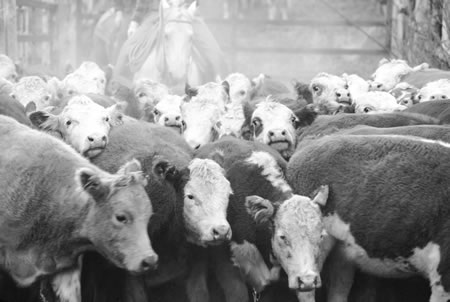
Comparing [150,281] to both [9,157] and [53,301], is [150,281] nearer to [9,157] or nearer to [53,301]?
[53,301]

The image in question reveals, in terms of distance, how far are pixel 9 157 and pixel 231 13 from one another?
52.2 feet

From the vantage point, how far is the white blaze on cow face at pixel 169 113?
920 centimetres

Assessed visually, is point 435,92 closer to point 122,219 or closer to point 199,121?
point 199,121


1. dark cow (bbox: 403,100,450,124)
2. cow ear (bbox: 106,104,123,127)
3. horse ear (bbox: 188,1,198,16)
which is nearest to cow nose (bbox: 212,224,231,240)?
cow ear (bbox: 106,104,123,127)

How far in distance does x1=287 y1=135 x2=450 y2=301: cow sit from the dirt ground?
1365 cm

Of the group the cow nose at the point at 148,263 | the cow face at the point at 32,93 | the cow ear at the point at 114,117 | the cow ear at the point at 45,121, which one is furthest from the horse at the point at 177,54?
the cow nose at the point at 148,263

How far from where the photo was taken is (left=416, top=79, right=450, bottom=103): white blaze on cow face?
10680 millimetres

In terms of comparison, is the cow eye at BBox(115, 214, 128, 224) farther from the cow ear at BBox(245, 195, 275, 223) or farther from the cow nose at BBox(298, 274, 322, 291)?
the cow nose at BBox(298, 274, 322, 291)

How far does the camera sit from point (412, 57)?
18656mm

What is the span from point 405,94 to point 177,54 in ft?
11.0

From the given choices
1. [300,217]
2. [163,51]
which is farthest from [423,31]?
[300,217]

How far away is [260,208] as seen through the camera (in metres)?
6.91

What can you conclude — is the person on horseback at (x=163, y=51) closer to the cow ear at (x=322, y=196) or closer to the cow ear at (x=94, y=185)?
the cow ear at (x=322, y=196)

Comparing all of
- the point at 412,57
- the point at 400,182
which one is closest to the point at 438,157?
the point at 400,182
